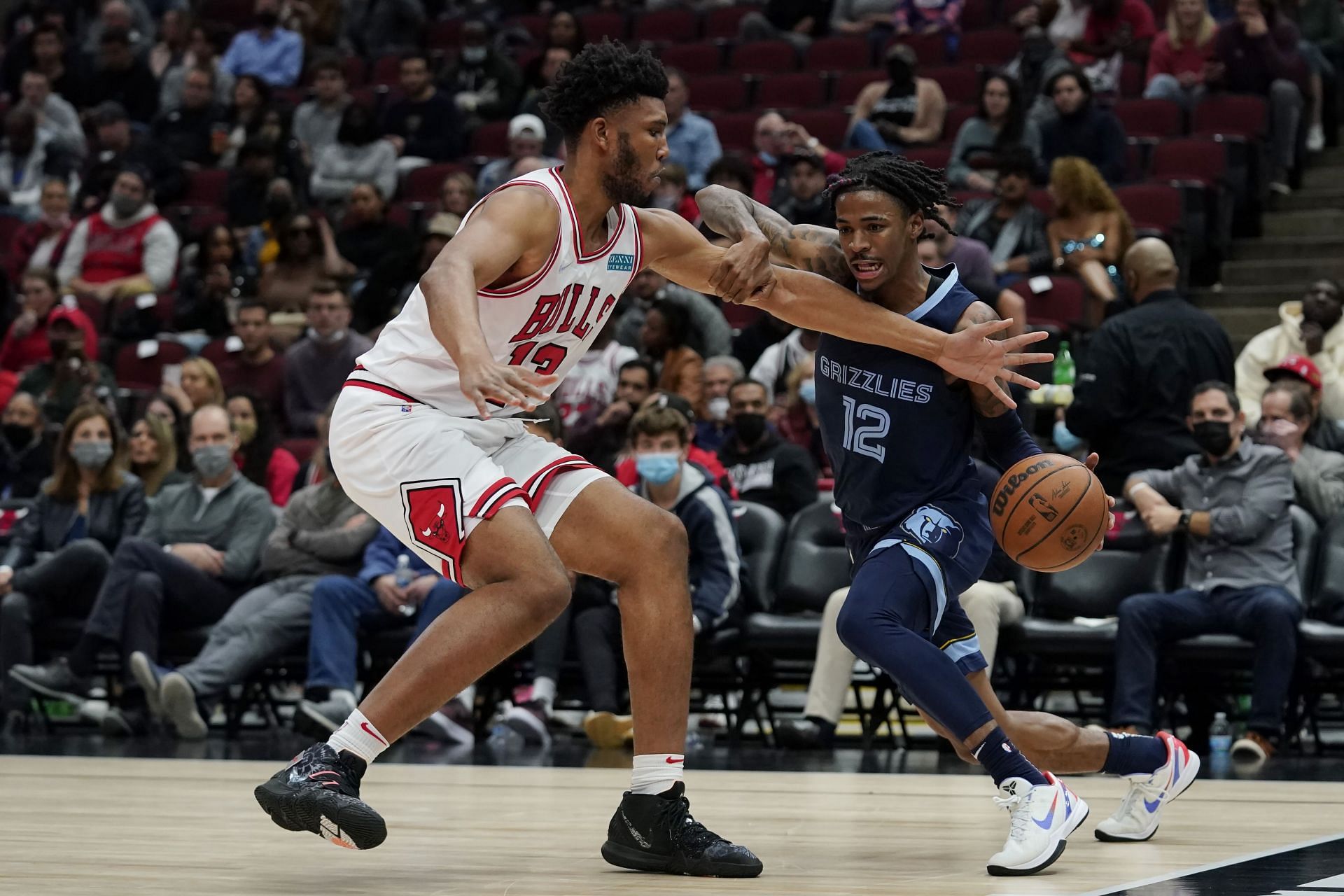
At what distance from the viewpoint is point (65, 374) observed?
10.9 meters

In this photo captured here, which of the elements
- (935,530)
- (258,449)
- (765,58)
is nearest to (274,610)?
(258,449)

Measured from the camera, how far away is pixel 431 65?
1499 centimetres

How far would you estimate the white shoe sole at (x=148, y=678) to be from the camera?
804 cm

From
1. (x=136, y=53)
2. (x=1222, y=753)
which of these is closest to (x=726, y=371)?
(x=1222, y=753)

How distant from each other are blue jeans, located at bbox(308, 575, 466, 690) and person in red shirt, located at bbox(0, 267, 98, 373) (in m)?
4.41

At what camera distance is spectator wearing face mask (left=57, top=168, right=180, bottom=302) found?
12523 mm

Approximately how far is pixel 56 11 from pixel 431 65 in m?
4.41

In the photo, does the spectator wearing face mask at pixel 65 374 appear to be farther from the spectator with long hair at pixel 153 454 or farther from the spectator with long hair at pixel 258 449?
the spectator with long hair at pixel 258 449

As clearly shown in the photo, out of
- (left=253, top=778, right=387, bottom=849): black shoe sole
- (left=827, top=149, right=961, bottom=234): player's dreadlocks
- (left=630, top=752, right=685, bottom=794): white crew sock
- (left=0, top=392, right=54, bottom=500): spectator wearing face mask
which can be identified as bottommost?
(left=0, top=392, right=54, bottom=500): spectator wearing face mask

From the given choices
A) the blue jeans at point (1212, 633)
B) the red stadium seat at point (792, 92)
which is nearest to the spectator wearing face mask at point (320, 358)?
the red stadium seat at point (792, 92)

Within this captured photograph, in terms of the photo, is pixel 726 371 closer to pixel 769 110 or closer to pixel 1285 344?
pixel 1285 344

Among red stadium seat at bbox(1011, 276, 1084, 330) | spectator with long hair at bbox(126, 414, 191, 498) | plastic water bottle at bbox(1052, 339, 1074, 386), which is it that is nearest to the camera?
plastic water bottle at bbox(1052, 339, 1074, 386)

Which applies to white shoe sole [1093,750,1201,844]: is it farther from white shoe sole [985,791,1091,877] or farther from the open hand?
the open hand

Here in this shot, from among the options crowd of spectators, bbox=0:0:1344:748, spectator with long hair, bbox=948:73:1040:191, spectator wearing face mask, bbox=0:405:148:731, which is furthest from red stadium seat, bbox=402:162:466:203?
spectator wearing face mask, bbox=0:405:148:731
